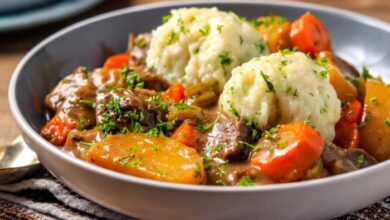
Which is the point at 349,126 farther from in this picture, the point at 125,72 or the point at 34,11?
the point at 34,11

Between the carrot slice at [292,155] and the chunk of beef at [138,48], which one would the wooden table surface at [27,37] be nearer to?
the chunk of beef at [138,48]

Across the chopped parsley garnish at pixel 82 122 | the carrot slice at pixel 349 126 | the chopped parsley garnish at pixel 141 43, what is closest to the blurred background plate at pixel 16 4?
the chopped parsley garnish at pixel 141 43

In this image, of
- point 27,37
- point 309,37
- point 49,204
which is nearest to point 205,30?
point 309,37

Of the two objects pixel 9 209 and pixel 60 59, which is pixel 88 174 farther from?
pixel 60 59

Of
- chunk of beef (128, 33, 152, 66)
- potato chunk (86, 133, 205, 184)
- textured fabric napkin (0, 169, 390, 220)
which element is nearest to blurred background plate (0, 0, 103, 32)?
chunk of beef (128, 33, 152, 66)

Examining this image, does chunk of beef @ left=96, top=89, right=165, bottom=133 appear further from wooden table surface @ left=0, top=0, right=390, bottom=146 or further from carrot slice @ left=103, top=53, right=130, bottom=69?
wooden table surface @ left=0, top=0, right=390, bottom=146

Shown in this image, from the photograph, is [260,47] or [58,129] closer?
[58,129]

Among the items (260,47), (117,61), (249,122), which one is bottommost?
(117,61)
